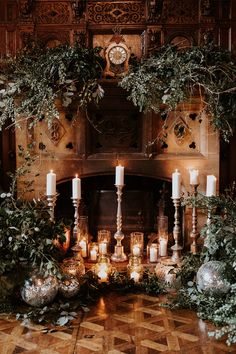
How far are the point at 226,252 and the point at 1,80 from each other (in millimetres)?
1973

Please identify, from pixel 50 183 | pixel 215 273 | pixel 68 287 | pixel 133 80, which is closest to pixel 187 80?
pixel 133 80

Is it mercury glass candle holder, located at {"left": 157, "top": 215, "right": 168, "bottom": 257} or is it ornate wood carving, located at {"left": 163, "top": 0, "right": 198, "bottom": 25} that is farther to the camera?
mercury glass candle holder, located at {"left": 157, "top": 215, "right": 168, "bottom": 257}

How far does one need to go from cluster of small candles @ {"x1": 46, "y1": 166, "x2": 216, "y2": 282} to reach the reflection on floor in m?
0.40

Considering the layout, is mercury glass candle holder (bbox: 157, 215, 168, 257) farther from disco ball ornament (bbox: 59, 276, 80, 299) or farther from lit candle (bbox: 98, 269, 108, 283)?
disco ball ornament (bbox: 59, 276, 80, 299)

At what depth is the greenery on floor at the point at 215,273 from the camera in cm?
268

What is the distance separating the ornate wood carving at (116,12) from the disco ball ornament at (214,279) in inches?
75.6

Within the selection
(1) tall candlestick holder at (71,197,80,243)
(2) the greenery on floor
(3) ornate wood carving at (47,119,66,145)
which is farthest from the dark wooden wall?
(2) the greenery on floor

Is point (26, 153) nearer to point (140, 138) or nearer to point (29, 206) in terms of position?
point (29, 206)

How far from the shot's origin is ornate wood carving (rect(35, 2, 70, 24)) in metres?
3.43

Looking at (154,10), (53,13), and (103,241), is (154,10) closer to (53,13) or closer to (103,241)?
(53,13)

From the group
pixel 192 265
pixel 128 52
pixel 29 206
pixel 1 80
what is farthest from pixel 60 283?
pixel 128 52

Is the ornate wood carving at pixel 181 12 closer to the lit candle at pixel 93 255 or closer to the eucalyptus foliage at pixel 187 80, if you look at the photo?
the eucalyptus foliage at pixel 187 80

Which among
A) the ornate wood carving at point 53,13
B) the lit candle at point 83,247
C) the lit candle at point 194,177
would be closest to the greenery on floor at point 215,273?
the lit candle at point 194,177

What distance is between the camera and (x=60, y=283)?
2930mm
